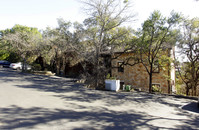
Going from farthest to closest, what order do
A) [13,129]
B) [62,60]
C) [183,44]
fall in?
1. [62,60]
2. [183,44]
3. [13,129]

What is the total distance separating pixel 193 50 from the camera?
1220 cm

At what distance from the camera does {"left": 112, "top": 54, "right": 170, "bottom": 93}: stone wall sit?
52.3 feet

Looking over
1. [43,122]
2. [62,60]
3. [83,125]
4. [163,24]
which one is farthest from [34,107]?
[62,60]

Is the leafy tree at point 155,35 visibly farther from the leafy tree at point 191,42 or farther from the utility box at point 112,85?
the utility box at point 112,85

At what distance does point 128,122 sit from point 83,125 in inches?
65.0

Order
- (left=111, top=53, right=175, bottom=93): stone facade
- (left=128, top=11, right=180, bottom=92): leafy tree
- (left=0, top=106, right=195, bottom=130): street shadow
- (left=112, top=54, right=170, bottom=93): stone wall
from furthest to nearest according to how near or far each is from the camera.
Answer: (left=112, top=54, right=170, bottom=93): stone wall
(left=111, top=53, right=175, bottom=93): stone facade
(left=128, top=11, right=180, bottom=92): leafy tree
(left=0, top=106, right=195, bottom=130): street shadow

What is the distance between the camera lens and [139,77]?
17.3m

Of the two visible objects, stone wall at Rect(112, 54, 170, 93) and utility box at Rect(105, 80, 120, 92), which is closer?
utility box at Rect(105, 80, 120, 92)

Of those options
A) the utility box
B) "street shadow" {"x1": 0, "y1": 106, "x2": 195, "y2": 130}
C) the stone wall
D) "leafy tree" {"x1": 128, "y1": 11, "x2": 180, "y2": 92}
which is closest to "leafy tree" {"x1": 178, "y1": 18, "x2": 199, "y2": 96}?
"leafy tree" {"x1": 128, "y1": 11, "x2": 180, "y2": 92}

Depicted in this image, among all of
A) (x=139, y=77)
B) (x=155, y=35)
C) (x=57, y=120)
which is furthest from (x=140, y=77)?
(x=57, y=120)

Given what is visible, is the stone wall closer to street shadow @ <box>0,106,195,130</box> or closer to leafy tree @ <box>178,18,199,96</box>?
leafy tree @ <box>178,18,199,96</box>

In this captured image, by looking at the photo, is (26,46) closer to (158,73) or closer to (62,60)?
(62,60)

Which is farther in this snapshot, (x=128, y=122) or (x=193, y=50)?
(x=193, y=50)

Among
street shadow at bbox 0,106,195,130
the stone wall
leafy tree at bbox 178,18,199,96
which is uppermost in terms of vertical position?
leafy tree at bbox 178,18,199,96
